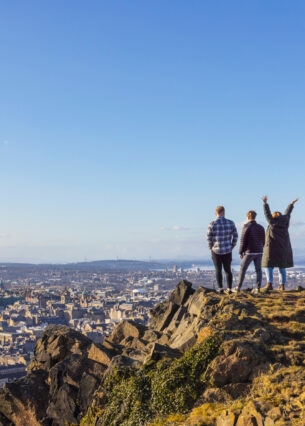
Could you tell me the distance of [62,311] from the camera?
14375 centimetres

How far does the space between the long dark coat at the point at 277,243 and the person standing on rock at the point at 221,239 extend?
4.30ft

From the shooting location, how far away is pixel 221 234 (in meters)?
17.0

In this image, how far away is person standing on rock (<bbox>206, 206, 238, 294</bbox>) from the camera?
17.0 metres

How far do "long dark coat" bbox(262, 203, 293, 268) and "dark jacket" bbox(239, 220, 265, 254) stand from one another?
0.35 m

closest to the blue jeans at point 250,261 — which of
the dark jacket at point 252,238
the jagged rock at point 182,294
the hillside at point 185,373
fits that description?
the dark jacket at point 252,238

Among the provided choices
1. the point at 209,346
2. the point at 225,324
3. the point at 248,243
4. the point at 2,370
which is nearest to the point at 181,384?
the point at 209,346

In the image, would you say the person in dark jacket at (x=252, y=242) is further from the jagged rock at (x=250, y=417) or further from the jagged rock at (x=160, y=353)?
the jagged rock at (x=250, y=417)

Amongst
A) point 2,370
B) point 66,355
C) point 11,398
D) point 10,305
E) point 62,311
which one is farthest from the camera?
point 10,305

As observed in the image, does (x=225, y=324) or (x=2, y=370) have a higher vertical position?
(x=225, y=324)

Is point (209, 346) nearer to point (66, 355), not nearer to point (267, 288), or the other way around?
point (66, 355)

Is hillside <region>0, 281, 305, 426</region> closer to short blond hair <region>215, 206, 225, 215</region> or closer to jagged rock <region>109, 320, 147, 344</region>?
jagged rock <region>109, 320, 147, 344</region>

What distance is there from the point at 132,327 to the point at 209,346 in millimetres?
5319

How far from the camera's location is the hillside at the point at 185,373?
10195 mm

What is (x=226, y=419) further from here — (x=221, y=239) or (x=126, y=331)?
(x=221, y=239)
